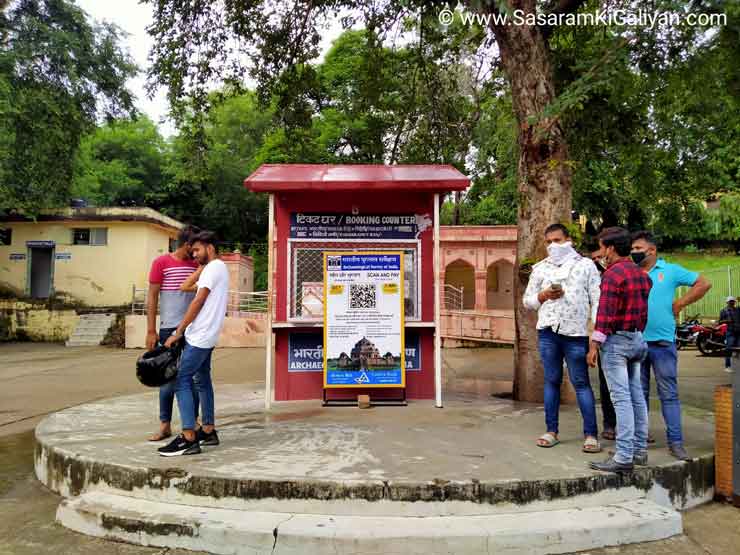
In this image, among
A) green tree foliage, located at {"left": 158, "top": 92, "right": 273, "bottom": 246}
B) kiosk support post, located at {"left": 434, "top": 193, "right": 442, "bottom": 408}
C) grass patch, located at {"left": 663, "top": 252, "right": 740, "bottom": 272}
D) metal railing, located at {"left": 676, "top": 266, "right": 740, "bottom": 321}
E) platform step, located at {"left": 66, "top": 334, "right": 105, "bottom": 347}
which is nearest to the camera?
kiosk support post, located at {"left": 434, "top": 193, "right": 442, "bottom": 408}

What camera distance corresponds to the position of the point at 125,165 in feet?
109

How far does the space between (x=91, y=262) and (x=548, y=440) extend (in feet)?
75.2

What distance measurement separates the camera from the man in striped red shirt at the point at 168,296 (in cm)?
464

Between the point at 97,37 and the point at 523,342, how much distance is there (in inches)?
735

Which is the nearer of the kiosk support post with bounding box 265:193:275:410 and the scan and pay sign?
the kiosk support post with bounding box 265:193:275:410

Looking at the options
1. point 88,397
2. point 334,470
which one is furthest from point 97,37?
point 334,470

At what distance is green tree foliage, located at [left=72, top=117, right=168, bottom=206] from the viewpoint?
31812mm

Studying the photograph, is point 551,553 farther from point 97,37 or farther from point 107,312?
point 107,312

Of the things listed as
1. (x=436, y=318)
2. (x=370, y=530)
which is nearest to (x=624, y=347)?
(x=370, y=530)

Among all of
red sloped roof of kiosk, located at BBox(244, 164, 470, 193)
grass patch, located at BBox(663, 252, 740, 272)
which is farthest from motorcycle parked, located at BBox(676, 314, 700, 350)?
grass patch, located at BBox(663, 252, 740, 272)

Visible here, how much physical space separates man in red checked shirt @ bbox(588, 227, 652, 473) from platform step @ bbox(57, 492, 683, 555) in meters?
0.45

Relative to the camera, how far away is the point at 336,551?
127 inches

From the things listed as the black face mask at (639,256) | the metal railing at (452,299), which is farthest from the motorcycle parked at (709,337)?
the black face mask at (639,256)

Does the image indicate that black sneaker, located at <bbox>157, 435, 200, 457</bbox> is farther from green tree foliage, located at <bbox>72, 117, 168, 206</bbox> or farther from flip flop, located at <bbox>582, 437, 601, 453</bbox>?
green tree foliage, located at <bbox>72, 117, 168, 206</bbox>
